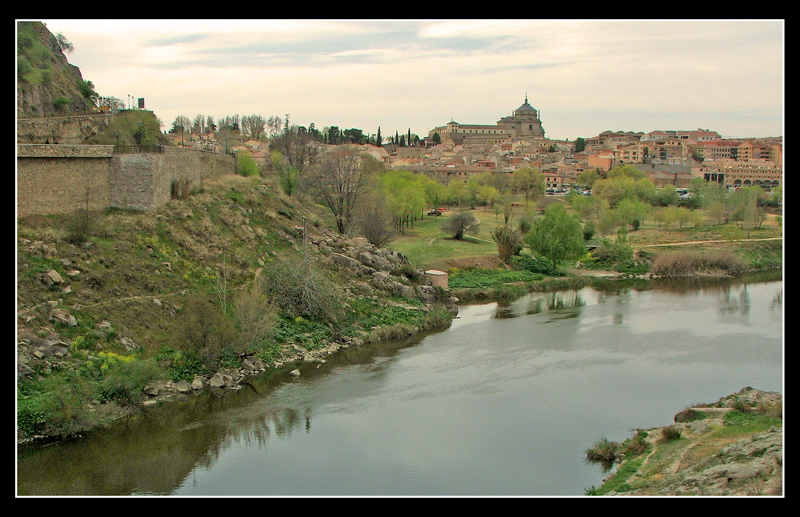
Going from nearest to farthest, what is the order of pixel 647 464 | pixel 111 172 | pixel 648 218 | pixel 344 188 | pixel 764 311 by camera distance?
1. pixel 647 464
2. pixel 111 172
3. pixel 764 311
4. pixel 344 188
5. pixel 648 218

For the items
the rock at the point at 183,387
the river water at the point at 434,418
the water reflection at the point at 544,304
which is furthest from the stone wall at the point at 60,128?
the water reflection at the point at 544,304

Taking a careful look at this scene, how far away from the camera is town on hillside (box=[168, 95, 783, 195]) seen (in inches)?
1946

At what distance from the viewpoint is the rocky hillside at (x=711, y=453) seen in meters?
7.49

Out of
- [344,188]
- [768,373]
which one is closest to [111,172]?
[344,188]

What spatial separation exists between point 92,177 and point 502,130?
3088 inches

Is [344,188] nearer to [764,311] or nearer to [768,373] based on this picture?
[764,311]

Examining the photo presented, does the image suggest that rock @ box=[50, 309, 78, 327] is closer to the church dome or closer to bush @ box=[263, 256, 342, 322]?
bush @ box=[263, 256, 342, 322]

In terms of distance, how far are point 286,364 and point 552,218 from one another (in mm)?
13213

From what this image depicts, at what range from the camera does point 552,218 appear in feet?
78.8

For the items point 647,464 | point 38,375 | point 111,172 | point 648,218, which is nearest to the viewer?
point 647,464

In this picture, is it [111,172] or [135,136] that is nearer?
[111,172]

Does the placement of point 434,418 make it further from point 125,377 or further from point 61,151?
point 61,151

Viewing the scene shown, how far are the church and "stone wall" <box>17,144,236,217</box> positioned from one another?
67758 mm

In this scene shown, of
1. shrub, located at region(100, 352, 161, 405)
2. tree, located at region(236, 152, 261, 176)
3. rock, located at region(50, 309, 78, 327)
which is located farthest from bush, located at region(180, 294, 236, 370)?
tree, located at region(236, 152, 261, 176)
